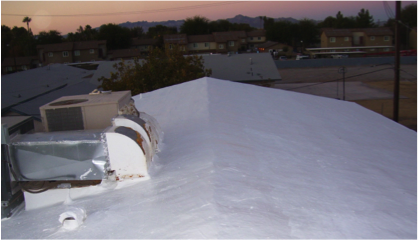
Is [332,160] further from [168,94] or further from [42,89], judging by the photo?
[42,89]

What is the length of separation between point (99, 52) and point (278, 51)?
35.9 meters

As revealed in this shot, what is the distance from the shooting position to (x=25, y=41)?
66688 mm

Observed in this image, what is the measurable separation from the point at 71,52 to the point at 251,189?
64.6m

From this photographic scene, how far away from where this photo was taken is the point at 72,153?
322cm

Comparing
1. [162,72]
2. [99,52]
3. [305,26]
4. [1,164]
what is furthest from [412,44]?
[1,164]

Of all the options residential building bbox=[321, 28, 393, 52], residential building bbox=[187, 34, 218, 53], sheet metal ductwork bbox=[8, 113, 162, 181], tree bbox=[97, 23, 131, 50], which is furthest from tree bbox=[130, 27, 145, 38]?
sheet metal ductwork bbox=[8, 113, 162, 181]

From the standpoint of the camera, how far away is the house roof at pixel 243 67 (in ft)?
80.6

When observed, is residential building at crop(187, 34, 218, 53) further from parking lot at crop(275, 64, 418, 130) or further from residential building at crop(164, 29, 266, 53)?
parking lot at crop(275, 64, 418, 130)

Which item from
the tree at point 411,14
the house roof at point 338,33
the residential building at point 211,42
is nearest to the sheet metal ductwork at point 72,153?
the residential building at point 211,42

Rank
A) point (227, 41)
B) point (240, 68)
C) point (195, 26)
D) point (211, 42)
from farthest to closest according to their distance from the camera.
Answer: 1. point (195, 26)
2. point (227, 41)
3. point (211, 42)
4. point (240, 68)

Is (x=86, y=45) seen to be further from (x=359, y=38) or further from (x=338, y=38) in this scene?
(x=359, y=38)

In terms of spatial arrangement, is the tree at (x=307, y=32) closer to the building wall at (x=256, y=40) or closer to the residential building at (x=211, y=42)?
the building wall at (x=256, y=40)

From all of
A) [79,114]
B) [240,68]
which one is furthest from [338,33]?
[79,114]

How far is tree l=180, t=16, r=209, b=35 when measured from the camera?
80125mm
